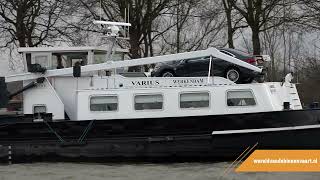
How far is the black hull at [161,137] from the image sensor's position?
12.5m

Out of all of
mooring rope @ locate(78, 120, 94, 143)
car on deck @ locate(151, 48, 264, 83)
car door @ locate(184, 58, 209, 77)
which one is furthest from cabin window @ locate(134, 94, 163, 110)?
car door @ locate(184, 58, 209, 77)

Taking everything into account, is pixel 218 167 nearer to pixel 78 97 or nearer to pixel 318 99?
pixel 78 97

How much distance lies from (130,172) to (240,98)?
3231 mm

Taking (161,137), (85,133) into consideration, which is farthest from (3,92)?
(161,137)

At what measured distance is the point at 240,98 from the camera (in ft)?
41.9

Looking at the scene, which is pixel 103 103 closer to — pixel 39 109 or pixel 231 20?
pixel 39 109

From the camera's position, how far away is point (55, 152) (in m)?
13.0

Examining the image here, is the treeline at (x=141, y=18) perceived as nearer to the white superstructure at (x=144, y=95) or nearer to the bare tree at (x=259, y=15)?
the bare tree at (x=259, y=15)

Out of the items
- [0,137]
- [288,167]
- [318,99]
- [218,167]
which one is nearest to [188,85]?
[218,167]

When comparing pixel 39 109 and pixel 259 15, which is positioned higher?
pixel 259 15

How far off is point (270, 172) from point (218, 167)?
1.89 metres

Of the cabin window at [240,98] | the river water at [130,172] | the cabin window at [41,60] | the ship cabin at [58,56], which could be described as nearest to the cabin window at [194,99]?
the cabin window at [240,98]

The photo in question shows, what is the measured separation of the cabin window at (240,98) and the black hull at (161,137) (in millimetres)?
371

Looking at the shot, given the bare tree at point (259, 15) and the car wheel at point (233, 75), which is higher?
the bare tree at point (259, 15)
